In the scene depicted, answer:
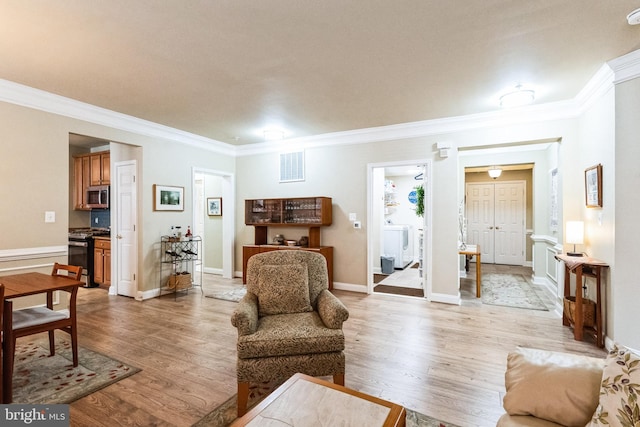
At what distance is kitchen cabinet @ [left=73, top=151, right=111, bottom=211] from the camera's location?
550 centimetres

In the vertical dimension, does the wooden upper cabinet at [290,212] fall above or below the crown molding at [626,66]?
below

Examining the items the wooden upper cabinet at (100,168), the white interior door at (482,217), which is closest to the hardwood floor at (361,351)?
the wooden upper cabinet at (100,168)

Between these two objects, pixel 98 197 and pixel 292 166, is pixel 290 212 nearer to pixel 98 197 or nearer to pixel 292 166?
pixel 292 166

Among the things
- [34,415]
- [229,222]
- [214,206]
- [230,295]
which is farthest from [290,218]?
[34,415]

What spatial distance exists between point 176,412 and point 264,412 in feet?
3.55

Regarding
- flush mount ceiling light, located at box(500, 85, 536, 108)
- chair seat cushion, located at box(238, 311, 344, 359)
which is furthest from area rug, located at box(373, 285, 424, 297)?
chair seat cushion, located at box(238, 311, 344, 359)

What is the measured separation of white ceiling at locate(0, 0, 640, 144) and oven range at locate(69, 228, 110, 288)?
116 inches

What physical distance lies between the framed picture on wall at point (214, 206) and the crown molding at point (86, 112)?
1.47m

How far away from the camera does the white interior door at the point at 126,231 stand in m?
4.77

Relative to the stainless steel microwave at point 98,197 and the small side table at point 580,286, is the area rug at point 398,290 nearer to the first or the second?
the small side table at point 580,286

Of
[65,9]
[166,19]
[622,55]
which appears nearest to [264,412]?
[166,19]

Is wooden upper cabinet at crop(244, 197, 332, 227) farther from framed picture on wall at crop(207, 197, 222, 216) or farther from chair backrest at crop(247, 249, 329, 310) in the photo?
chair backrest at crop(247, 249, 329, 310)

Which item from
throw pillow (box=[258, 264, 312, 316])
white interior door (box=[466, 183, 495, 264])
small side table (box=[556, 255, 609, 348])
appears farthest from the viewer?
white interior door (box=[466, 183, 495, 264])

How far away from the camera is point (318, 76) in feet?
10.1
